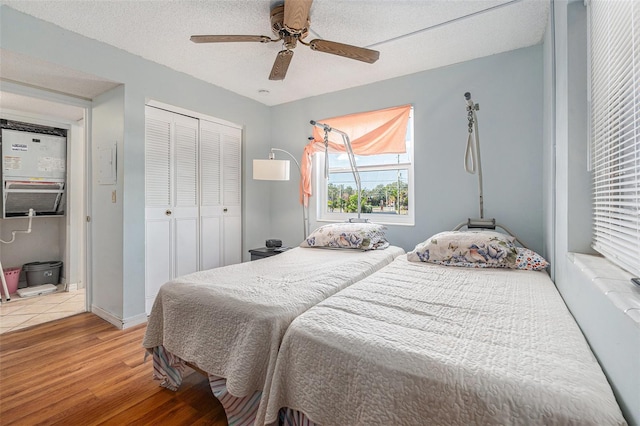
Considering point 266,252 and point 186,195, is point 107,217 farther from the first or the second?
point 266,252

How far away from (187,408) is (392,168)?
2729mm

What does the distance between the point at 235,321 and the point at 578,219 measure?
1.64 m

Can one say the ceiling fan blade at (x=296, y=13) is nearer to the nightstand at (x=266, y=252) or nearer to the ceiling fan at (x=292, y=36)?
the ceiling fan at (x=292, y=36)

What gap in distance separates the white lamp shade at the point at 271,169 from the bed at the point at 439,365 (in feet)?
6.24

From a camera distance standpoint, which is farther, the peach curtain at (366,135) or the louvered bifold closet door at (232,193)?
the louvered bifold closet door at (232,193)

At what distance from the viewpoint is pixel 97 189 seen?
115 inches

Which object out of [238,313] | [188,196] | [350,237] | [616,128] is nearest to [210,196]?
[188,196]

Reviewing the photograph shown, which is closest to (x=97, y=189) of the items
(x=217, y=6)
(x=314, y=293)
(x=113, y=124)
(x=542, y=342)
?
(x=113, y=124)

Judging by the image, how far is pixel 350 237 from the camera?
8.95 ft

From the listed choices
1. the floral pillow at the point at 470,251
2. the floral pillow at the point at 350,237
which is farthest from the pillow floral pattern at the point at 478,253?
the floral pillow at the point at 350,237

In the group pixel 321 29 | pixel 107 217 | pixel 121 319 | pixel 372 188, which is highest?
pixel 321 29

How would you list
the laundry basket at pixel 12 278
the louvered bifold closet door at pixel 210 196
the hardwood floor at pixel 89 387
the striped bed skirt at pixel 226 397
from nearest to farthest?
the striped bed skirt at pixel 226 397
the hardwood floor at pixel 89 387
the louvered bifold closet door at pixel 210 196
the laundry basket at pixel 12 278

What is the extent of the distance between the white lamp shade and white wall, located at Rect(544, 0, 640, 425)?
2215 mm

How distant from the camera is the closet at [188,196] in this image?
2.90m
